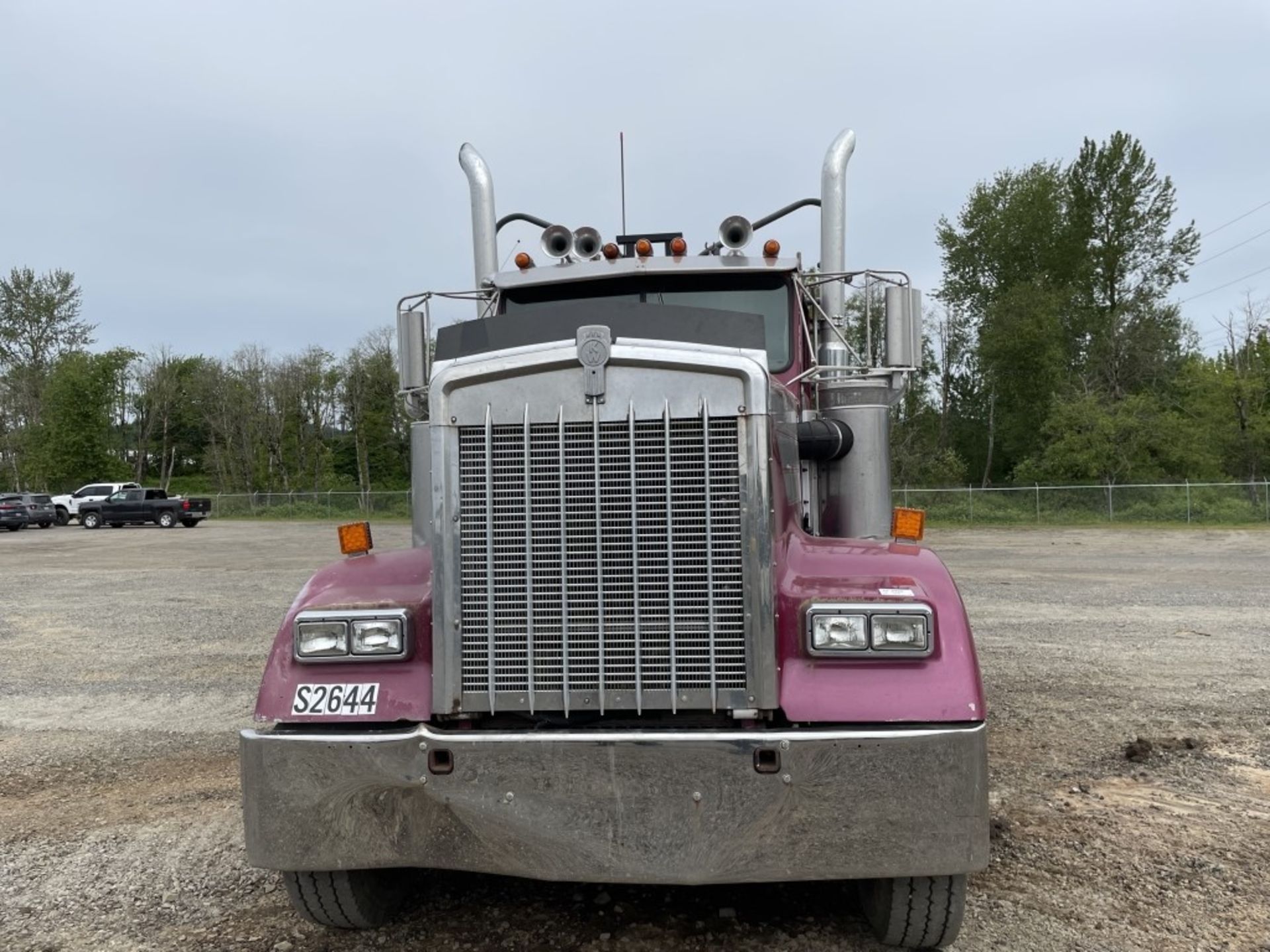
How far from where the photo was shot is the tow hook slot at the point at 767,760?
2.65 metres

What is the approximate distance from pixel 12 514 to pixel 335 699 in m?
40.8

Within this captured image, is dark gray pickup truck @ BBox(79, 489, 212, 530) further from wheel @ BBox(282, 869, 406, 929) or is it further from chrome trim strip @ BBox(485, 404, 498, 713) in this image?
chrome trim strip @ BBox(485, 404, 498, 713)

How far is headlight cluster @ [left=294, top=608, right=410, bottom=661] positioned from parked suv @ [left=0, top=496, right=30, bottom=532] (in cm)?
4033

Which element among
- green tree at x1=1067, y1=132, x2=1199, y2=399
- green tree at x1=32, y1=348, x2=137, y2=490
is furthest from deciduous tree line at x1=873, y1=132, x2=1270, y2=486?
green tree at x1=32, y1=348, x2=137, y2=490

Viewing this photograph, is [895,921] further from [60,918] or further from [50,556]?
[50,556]

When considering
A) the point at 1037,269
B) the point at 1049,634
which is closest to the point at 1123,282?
the point at 1037,269

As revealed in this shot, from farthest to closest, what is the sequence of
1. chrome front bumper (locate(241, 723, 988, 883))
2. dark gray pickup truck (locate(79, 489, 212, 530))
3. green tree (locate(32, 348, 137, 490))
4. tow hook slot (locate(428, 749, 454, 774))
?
green tree (locate(32, 348, 137, 490)), dark gray pickup truck (locate(79, 489, 212, 530)), tow hook slot (locate(428, 749, 454, 774)), chrome front bumper (locate(241, 723, 988, 883))

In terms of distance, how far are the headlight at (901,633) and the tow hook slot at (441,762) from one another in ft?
4.29

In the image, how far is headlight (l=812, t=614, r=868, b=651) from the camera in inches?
112

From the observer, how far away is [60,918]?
11.5 feet

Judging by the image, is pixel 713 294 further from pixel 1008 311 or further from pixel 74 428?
pixel 74 428

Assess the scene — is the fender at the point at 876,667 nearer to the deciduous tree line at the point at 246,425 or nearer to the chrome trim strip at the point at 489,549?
the chrome trim strip at the point at 489,549

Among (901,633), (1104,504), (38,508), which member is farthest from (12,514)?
(901,633)

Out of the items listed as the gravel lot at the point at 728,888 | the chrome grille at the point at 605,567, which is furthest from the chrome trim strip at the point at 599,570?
the gravel lot at the point at 728,888
